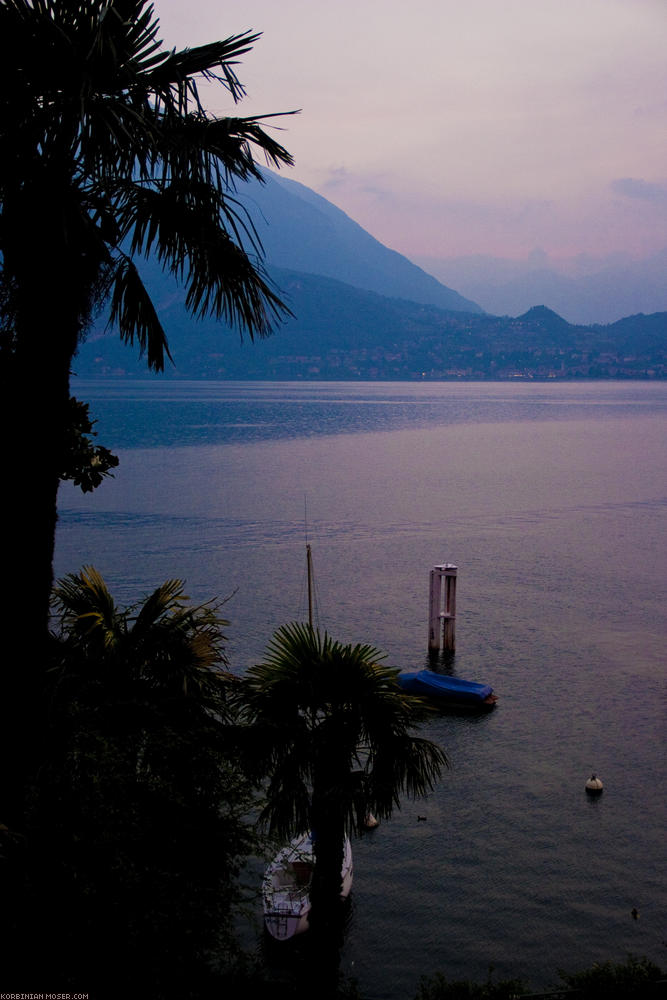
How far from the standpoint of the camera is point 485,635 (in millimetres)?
52906

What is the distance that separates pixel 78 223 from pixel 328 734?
9.00m

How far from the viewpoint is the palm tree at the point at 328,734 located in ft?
46.2

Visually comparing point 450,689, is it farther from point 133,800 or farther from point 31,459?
point 31,459

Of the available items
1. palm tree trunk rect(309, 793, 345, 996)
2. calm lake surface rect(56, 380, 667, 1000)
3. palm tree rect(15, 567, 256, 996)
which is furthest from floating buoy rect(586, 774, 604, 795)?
palm tree rect(15, 567, 256, 996)

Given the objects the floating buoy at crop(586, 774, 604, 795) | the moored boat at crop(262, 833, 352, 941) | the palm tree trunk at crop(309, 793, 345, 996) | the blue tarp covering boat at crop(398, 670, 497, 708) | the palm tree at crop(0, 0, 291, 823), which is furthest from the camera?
the blue tarp covering boat at crop(398, 670, 497, 708)

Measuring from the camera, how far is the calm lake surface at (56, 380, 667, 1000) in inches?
993

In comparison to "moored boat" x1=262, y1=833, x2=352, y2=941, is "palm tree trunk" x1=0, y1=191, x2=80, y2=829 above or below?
above

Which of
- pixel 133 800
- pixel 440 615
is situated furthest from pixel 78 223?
pixel 440 615

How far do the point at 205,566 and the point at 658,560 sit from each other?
35792 millimetres

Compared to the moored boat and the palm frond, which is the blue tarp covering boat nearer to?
the moored boat

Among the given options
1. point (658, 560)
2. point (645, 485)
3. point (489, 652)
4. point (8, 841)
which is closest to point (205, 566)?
point (489, 652)

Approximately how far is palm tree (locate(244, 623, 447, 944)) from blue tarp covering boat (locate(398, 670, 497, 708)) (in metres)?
25.5

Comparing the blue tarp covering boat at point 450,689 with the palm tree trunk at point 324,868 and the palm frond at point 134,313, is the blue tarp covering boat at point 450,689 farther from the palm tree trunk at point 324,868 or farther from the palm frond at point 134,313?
the palm frond at point 134,313

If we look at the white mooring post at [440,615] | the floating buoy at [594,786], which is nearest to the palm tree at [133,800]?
the floating buoy at [594,786]
